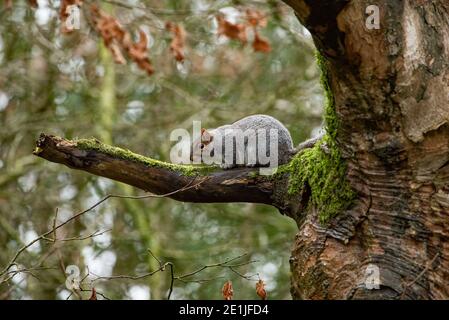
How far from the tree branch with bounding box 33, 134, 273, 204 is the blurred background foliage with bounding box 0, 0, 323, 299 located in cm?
352

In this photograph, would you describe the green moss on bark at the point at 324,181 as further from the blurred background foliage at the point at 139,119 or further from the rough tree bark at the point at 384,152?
the blurred background foliage at the point at 139,119

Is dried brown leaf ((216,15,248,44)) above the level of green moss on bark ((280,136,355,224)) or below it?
above

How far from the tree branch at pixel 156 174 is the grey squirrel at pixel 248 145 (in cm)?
25

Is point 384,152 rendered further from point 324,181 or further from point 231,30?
point 231,30

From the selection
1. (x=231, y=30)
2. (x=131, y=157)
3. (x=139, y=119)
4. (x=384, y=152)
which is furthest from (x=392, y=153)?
(x=139, y=119)


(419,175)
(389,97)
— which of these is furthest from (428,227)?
(389,97)

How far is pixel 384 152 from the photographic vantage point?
3371 mm

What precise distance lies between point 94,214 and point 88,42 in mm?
2347

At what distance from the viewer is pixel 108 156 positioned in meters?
4.01

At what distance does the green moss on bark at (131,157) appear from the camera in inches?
157

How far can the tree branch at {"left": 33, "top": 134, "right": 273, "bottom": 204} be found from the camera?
3975mm

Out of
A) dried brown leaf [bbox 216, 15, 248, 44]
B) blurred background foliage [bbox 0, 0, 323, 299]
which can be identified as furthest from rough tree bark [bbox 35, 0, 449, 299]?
blurred background foliage [bbox 0, 0, 323, 299]

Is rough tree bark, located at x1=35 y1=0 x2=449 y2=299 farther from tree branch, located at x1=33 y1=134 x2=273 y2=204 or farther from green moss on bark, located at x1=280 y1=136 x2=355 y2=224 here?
tree branch, located at x1=33 y1=134 x2=273 y2=204
